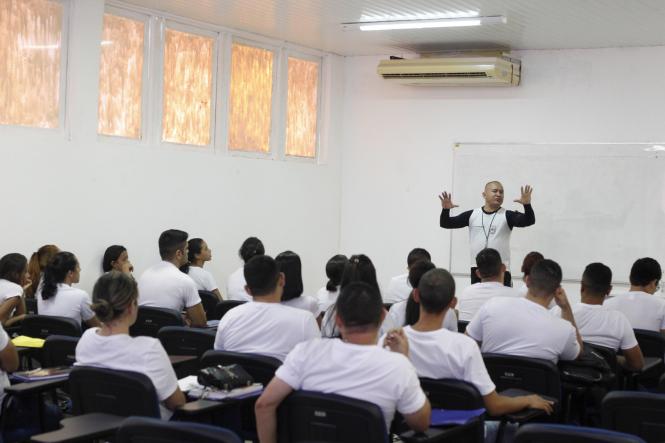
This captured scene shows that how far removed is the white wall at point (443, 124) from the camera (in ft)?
28.7

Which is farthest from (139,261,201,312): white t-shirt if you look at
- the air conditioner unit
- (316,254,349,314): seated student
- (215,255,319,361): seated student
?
the air conditioner unit

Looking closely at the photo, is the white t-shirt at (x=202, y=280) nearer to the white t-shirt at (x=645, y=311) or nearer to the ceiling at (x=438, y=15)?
the ceiling at (x=438, y=15)

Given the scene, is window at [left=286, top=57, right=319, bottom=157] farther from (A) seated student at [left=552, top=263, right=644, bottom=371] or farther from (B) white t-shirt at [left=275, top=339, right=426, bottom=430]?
(B) white t-shirt at [left=275, top=339, right=426, bottom=430]

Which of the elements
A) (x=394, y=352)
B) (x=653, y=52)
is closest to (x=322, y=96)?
(x=653, y=52)

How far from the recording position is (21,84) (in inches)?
281

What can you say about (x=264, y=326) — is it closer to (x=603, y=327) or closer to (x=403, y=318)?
(x=403, y=318)

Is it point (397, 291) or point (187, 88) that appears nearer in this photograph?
point (397, 291)

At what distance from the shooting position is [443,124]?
9.59 m

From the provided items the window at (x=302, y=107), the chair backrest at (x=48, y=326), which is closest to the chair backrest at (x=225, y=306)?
the chair backrest at (x=48, y=326)

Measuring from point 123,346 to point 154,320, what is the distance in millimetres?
2094

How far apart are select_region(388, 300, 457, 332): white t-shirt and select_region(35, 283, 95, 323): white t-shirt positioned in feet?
6.50

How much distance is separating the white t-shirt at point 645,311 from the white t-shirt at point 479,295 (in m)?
0.67

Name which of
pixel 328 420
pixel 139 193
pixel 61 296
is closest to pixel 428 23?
pixel 139 193

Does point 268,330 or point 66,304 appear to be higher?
point 268,330
